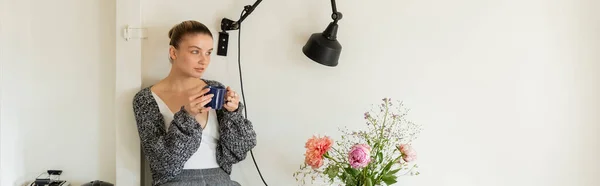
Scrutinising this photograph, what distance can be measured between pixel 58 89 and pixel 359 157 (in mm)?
1189

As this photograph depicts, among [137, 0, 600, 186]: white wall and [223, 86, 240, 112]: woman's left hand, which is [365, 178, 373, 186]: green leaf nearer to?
[137, 0, 600, 186]: white wall

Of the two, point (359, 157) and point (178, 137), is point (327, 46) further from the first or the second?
point (178, 137)

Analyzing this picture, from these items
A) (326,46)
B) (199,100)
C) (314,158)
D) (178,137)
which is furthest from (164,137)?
(326,46)

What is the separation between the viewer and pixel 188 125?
1.42 m

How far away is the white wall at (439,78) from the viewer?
60.7 inches

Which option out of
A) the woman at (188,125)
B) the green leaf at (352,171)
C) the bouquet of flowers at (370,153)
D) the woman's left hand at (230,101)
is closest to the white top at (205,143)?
the woman at (188,125)

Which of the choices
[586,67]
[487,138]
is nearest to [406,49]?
[487,138]

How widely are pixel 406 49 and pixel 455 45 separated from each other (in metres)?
0.16

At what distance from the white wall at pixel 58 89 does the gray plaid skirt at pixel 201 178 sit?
42 centimetres

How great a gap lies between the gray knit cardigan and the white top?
1 centimetres

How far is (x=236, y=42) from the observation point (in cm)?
167

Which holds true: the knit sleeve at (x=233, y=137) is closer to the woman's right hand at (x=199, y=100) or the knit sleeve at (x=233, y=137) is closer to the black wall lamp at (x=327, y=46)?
the woman's right hand at (x=199, y=100)

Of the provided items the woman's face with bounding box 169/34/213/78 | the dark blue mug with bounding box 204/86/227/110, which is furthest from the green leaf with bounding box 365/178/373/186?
A: the woman's face with bounding box 169/34/213/78

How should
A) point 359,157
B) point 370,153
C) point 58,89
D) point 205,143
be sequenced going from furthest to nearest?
1. point 58,89
2. point 205,143
3. point 370,153
4. point 359,157
